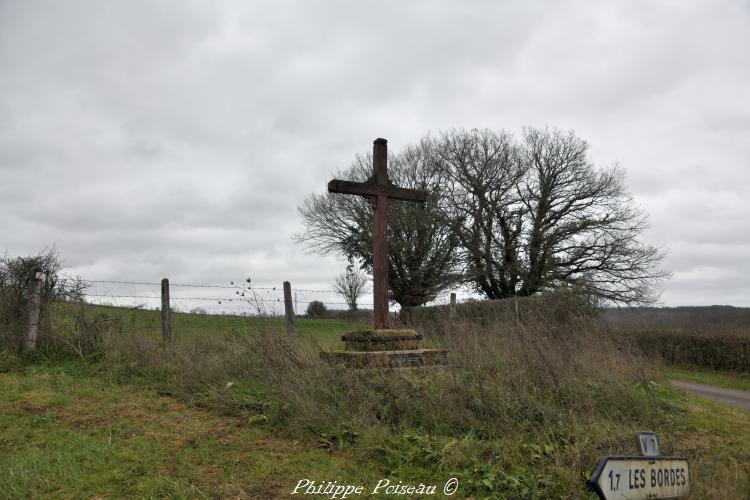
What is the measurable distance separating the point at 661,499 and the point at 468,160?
2580 centimetres

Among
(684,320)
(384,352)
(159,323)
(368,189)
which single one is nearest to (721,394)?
(384,352)

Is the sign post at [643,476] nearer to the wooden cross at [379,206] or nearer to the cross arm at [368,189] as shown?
the wooden cross at [379,206]

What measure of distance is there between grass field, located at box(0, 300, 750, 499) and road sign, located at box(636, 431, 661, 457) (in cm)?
117

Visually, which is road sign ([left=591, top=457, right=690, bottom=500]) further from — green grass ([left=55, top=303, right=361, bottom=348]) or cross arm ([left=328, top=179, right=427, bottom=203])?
cross arm ([left=328, top=179, right=427, bottom=203])

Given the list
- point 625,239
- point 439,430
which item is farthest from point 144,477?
point 625,239

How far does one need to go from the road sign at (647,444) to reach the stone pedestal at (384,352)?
4322mm

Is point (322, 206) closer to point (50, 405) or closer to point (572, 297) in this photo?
point (572, 297)

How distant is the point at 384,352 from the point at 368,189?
2736mm

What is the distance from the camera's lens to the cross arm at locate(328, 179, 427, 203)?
27.7 ft

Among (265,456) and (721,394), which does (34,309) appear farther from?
(721,394)

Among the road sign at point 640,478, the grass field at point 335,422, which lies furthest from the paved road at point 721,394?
the road sign at point 640,478

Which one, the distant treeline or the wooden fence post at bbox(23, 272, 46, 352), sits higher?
the wooden fence post at bbox(23, 272, 46, 352)

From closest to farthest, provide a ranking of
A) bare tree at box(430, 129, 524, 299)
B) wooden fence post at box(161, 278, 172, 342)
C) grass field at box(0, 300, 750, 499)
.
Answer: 1. grass field at box(0, 300, 750, 499)
2. wooden fence post at box(161, 278, 172, 342)
3. bare tree at box(430, 129, 524, 299)

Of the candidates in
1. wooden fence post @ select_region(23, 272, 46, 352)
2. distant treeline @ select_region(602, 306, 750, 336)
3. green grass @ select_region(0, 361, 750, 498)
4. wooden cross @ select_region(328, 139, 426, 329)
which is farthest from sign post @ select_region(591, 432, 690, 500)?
distant treeline @ select_region(602, 306, 750, 336)
